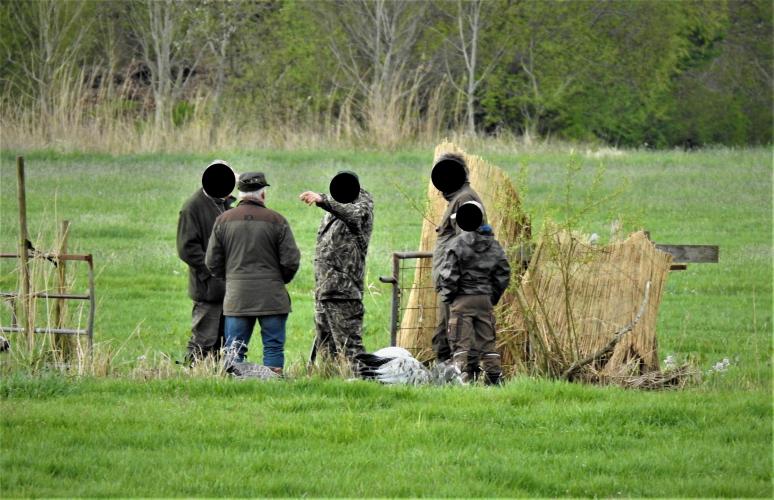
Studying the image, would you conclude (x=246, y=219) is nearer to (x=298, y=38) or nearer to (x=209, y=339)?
(x=209, y=339)

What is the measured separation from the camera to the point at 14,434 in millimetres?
7609

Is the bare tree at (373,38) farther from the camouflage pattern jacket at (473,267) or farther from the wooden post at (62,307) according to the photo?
the camouflage pattern jacket at (473,267)

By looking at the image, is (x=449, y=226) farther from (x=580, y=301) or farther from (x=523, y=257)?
(x=580, y=301)

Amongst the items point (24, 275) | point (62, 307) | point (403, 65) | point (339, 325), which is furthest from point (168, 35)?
point (339, 325)

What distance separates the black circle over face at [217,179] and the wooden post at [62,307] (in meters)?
1.10

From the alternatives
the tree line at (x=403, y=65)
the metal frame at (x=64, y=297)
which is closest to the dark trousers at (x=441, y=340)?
the metal frame at (x=64, y=297)

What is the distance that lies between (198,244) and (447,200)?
1911 millimetres

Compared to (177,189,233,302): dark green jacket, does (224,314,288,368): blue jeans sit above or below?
below

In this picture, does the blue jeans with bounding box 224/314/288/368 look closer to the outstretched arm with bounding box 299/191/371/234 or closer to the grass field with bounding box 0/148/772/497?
the grass field with bounding box 0/148/772/497

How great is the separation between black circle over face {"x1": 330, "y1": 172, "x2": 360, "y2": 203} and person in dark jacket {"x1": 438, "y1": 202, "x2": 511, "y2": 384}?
2.64 ft

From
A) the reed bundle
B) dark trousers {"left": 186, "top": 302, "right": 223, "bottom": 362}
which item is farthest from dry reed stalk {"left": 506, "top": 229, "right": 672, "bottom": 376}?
dark trousers {"left": 186, "top": 302, "right": 223, "bottom": 362}

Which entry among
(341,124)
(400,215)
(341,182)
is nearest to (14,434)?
(341,182)

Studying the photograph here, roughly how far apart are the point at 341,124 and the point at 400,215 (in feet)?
35.0

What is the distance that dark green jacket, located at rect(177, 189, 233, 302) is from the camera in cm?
1012
